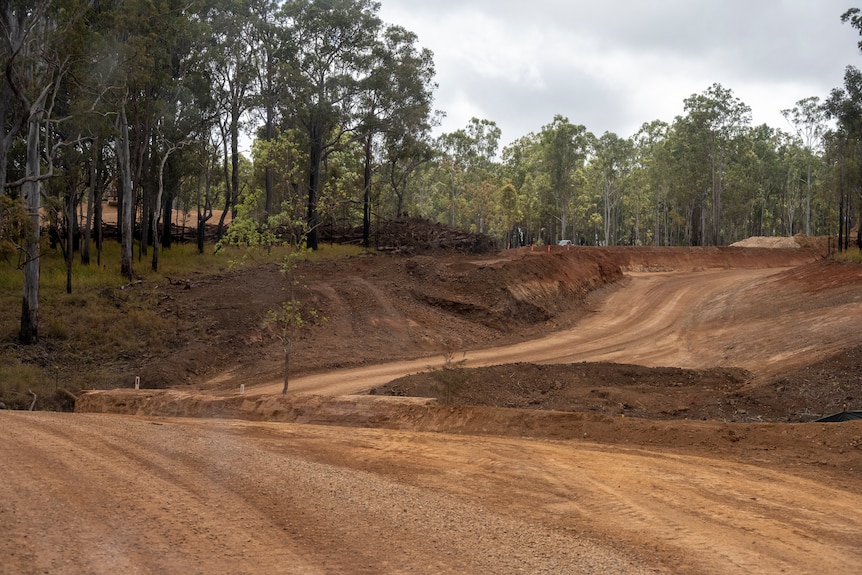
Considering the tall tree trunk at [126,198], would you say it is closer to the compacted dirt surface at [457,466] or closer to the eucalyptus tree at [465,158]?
the compacted dirt surface at [457,466]

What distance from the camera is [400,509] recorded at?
8.25 metres

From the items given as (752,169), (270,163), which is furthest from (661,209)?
(270,163)

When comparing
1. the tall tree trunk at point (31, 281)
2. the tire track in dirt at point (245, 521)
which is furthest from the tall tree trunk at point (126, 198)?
the tire track in dirt at point (245, 521)

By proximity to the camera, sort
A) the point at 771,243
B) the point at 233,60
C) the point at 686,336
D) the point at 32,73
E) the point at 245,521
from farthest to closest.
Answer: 1. the point at 771,243
2. the point at 233,60
3. the point at 686,336
4. the point at 32,73
5. the point at 245,521

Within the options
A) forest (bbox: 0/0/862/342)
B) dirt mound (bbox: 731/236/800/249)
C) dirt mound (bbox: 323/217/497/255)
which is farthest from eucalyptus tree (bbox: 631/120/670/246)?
dirt mound (bbox: 323/217/497/255)

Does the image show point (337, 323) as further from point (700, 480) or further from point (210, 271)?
point (700, 480)

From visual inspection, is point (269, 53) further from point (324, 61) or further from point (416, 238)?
point (416, 238)

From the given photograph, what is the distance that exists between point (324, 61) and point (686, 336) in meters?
28.8

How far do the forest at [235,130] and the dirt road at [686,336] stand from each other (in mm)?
7677

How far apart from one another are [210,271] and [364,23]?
64.3 ft

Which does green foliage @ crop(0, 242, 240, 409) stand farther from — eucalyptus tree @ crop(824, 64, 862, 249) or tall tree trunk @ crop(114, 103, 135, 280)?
eucalyptus tree @ crop(824, 64, 862, 249)

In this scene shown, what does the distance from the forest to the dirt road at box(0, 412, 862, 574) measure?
8229mm

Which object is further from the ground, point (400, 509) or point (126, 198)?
point (126, 198)

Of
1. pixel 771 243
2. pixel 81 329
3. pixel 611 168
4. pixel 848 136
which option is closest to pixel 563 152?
pixel 611 168
